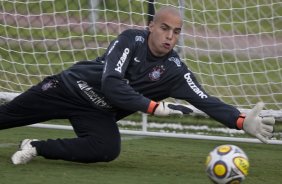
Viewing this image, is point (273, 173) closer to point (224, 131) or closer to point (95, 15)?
point (224, 131)

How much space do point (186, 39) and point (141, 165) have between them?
2.07 metres

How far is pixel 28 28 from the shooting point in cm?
816

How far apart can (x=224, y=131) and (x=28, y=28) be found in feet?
7.01

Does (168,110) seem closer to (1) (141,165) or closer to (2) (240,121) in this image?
(2) (240,121)

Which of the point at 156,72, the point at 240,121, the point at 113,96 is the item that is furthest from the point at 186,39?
the point at 113,96

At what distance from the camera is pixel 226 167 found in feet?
15.9

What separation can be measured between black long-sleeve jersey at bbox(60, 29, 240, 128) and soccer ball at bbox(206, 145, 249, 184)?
28.3 inches

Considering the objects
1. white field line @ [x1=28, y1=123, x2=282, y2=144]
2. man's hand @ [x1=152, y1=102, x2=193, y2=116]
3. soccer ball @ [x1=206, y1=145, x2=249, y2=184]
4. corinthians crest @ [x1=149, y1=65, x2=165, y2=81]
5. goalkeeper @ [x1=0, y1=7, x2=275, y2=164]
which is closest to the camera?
soccer ball @ [x1=206, y1=145, x2=249, y2=184]

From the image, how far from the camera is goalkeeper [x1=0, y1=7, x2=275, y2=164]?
554cm

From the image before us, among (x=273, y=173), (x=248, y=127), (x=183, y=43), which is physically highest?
(x=183, y=43)

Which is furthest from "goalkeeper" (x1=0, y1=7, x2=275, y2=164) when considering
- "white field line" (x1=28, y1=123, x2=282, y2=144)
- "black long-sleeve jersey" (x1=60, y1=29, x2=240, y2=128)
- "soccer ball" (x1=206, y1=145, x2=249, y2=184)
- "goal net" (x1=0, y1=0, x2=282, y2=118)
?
"goal net" (x1=0, y1=0, x2=282, y2=118)

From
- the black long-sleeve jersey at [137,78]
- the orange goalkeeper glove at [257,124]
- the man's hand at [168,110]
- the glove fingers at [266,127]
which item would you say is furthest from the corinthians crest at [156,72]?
the glove fingers at [266,127]

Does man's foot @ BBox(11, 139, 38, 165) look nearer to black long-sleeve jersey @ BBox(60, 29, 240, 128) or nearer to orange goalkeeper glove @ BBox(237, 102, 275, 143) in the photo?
black long-sleeve jersey @ BBox(60, 29, 240, 128)

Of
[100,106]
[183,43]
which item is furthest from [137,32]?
[183,43]
